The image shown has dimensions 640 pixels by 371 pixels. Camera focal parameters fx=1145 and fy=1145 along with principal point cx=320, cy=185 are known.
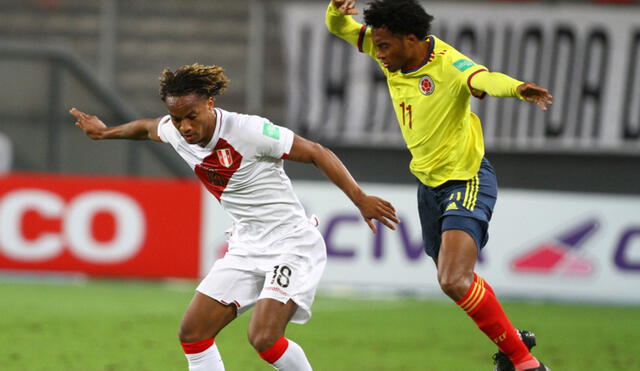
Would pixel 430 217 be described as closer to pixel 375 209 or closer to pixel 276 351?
pixel 375 209

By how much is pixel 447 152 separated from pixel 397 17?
2.61 feet

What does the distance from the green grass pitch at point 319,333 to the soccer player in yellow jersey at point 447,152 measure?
165 centimetres

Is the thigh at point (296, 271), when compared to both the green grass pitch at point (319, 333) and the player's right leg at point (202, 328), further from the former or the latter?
the green grass pitch at point (319, 333)

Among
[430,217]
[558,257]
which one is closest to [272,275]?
[430,217]

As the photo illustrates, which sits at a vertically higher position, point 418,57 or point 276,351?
point 418,57

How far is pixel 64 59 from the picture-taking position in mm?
13445

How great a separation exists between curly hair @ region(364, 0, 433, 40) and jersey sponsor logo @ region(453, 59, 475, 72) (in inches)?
9.6

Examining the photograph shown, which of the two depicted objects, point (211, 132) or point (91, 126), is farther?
point (91, 126)

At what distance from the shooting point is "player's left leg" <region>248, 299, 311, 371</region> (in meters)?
5.48

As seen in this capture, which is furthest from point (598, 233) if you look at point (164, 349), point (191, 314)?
point (191, 314)

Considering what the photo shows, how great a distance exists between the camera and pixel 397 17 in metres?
6.05

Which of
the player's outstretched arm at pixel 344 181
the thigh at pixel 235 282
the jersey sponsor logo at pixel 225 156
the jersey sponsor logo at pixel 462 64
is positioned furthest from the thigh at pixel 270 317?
the jersey sponsor logo at pixel 462 64

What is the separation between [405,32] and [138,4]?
9117mm

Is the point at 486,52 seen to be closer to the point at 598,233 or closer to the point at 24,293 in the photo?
the point at 598,233
